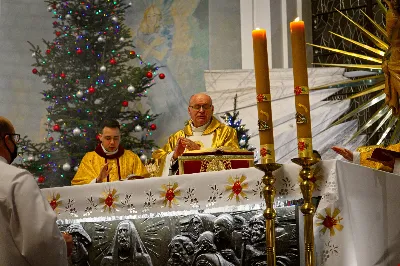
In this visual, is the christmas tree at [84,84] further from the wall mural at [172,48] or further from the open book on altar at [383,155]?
the open book on altar at [383,155]

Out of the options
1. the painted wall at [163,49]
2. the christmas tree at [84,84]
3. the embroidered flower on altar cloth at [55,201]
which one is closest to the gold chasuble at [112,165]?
the embroidered flower on altar cloth at [55,201]

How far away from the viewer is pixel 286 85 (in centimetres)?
1079

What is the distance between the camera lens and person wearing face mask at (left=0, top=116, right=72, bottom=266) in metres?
3.78

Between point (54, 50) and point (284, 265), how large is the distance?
290 inches

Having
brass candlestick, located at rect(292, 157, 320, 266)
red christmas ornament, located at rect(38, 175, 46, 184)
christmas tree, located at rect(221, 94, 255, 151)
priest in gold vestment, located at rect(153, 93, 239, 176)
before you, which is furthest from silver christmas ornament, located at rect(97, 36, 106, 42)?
brass candlestick, located at rect(292, 157, 320, 266)

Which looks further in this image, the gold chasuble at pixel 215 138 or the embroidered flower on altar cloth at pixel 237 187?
the gold chasuble at pixel 215 138

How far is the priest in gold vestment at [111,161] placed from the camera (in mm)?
6949

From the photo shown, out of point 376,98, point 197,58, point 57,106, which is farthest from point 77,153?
point 376,98

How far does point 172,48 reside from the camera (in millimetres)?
12383

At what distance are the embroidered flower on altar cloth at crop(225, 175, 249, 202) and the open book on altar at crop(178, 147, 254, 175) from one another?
0.42 metres

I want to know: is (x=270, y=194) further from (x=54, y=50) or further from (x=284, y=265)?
(x=54, y=50)

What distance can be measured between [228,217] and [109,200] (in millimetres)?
799

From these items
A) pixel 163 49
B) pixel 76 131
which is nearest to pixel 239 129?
pixel 76 131

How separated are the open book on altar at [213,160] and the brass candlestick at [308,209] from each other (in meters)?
1.17
